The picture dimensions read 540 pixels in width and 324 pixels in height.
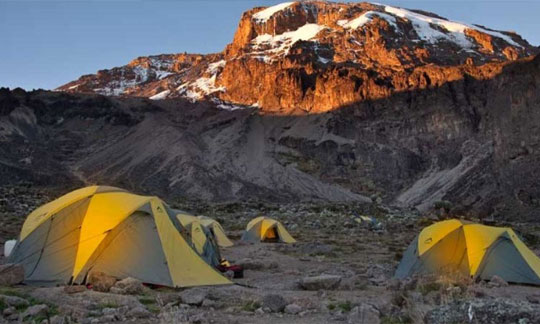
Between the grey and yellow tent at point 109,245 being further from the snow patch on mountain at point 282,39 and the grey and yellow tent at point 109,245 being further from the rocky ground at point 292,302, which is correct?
the snow patch on mountain at point 282,39

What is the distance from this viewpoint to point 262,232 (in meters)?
24.6

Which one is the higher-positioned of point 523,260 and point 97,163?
point 97,163

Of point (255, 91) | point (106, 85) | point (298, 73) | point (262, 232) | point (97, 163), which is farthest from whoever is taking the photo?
point (106, 85)

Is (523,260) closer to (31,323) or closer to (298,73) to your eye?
(31,323)

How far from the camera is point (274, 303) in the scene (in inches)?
319

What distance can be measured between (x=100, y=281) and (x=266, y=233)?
15577 millimetres

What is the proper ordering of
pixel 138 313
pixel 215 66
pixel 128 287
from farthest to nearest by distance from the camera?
pixel 215 66, pixel 128 287, pixel 138 313

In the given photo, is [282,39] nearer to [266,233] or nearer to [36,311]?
[266,233]

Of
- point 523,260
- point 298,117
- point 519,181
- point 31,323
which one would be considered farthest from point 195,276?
point 298,117

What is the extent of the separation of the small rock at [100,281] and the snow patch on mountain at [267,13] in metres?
172

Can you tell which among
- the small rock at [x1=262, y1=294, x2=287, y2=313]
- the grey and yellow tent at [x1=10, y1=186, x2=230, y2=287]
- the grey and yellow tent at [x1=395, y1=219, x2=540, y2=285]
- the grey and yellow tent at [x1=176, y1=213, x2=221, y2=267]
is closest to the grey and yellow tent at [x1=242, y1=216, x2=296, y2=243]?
the grey and yellow tent at [x1=176, y1=213, x2=221, y2=267]

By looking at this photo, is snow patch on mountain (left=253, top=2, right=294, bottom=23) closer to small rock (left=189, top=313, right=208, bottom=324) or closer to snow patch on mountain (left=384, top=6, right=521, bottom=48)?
snow patch on mountain (left=384, top=6, right=521, bottom=48)

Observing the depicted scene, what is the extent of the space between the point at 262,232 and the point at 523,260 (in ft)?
45.3

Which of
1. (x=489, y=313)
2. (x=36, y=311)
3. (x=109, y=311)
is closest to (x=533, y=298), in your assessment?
(x=489, y=313)
